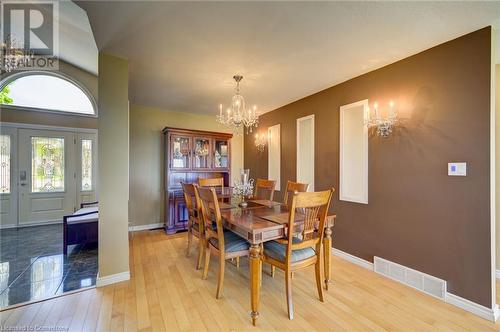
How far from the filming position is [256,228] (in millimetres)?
1740

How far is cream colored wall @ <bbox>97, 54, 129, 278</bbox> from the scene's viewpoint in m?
2.32

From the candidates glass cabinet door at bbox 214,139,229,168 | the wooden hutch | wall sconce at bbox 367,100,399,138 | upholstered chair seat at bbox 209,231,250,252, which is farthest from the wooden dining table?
glass cabinet door at bbox 214,139,229,168

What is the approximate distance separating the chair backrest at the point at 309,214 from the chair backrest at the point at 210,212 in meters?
0.66

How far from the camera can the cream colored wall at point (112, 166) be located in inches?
91.4

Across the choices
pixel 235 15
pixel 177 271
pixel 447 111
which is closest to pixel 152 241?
pixel 177 271

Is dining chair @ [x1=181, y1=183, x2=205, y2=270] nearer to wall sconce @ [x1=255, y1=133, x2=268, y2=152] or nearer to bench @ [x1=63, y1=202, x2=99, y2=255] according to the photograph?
bench @ [x1=63, y1=202, x2=99, y2=255]

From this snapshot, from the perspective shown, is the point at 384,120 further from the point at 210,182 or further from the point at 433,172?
the point at 210,182

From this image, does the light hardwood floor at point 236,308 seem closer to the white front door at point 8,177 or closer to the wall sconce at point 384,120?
the wall sconce at point 384,120

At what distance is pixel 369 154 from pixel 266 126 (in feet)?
8.24

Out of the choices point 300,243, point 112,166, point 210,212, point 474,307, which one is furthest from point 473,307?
point 112,166

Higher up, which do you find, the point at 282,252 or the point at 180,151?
the point at 180,151

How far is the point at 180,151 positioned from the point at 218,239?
2776 millimetres

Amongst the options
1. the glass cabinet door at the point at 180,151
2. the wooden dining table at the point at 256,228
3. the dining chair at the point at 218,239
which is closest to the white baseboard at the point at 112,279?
the dining chair at the point at 218,239

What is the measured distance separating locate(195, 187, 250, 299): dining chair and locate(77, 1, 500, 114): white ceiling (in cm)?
153
